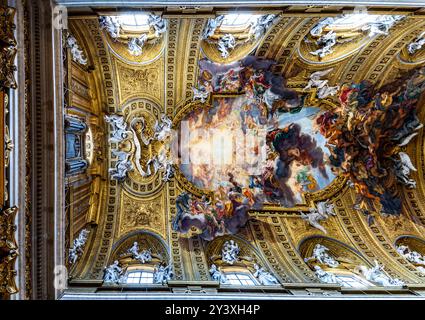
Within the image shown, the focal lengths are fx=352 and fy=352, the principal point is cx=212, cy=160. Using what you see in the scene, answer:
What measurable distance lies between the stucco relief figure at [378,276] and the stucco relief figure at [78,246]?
8908 millimetres

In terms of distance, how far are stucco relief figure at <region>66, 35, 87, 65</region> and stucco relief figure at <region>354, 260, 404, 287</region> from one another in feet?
36.2

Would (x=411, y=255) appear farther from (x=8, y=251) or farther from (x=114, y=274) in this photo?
(x=8, y=251)

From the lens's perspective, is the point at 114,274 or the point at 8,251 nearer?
the point at 8,251

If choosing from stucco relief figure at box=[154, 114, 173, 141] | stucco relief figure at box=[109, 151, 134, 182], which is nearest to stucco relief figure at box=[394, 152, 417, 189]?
stucco relief figure at box=[154, 114, 173, 141]

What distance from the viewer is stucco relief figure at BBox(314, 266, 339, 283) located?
1067cm

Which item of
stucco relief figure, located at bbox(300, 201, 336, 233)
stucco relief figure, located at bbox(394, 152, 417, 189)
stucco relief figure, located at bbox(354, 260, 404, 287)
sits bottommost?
stucco relief figure, located at bbox(354, 260, 404, 287)

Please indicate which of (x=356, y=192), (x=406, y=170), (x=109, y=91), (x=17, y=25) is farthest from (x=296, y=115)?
(x=17, y=25)

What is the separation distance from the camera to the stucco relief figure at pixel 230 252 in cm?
1179

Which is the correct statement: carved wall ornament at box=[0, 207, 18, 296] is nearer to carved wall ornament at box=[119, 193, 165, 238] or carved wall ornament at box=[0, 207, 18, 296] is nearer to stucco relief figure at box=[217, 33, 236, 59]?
carved wall ornament at box=[119, 193, 165, 238]

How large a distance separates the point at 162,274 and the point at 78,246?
109 inches

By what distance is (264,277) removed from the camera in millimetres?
10734

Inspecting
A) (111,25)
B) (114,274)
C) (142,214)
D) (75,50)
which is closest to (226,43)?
(111,25)

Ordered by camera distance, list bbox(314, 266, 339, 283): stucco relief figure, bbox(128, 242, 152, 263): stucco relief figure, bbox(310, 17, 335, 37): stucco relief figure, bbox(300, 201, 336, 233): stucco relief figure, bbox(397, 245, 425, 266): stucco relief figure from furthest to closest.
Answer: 1. bbox(300, 201, 336, 233): stucco relief figure
2. bbox(397, 245, 425, 266): stucco relief figure
3. bbox(128, 242, 152, 263): stucco relief figure
4. bbox(310, 17, 335, 37): stucco relief figure
5. bbox(314, 266, 339, 283): stucco relief figure

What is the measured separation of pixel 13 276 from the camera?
708 cm
